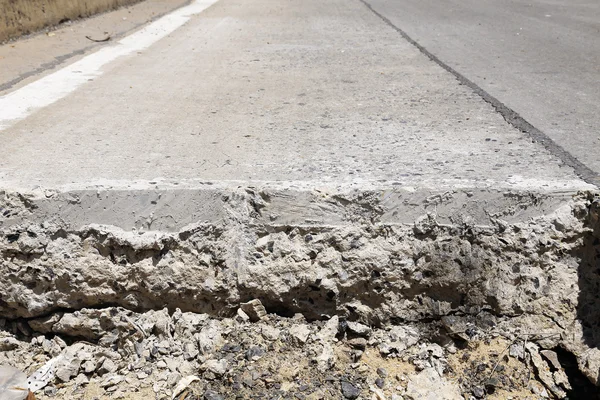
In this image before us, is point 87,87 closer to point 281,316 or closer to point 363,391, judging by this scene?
point 281,316

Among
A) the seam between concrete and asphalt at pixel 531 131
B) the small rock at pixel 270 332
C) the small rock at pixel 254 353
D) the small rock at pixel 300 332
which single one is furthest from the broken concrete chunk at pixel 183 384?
the seam between concrete and asphalt at pixel 531 131

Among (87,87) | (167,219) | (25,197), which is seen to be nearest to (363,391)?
(167,219)

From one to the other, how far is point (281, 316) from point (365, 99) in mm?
2015

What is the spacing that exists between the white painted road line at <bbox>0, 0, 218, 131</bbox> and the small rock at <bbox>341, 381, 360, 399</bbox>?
2530 millimetres

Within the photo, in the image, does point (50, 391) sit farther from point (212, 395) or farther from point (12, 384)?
point (212, 395)

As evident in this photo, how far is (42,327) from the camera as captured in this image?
2.72m

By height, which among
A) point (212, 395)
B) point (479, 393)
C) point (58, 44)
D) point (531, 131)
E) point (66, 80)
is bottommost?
point (479, 393)

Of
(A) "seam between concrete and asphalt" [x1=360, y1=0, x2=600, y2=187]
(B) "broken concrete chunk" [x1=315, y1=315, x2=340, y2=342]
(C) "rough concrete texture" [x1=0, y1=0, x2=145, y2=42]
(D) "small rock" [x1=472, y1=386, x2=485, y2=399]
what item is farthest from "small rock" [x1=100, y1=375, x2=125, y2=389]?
(C) "rough concrete texture" [x1=0, y1=0, x2=145, y2=42]

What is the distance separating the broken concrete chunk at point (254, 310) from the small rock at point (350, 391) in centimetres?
48

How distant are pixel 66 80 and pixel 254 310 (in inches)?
129

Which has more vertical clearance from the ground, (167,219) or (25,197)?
(25,197)

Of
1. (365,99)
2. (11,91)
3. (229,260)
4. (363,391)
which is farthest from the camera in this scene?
(11,91)

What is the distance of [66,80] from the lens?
498 centimetres

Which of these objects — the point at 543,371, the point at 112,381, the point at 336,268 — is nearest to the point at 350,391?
the point at 336,268
